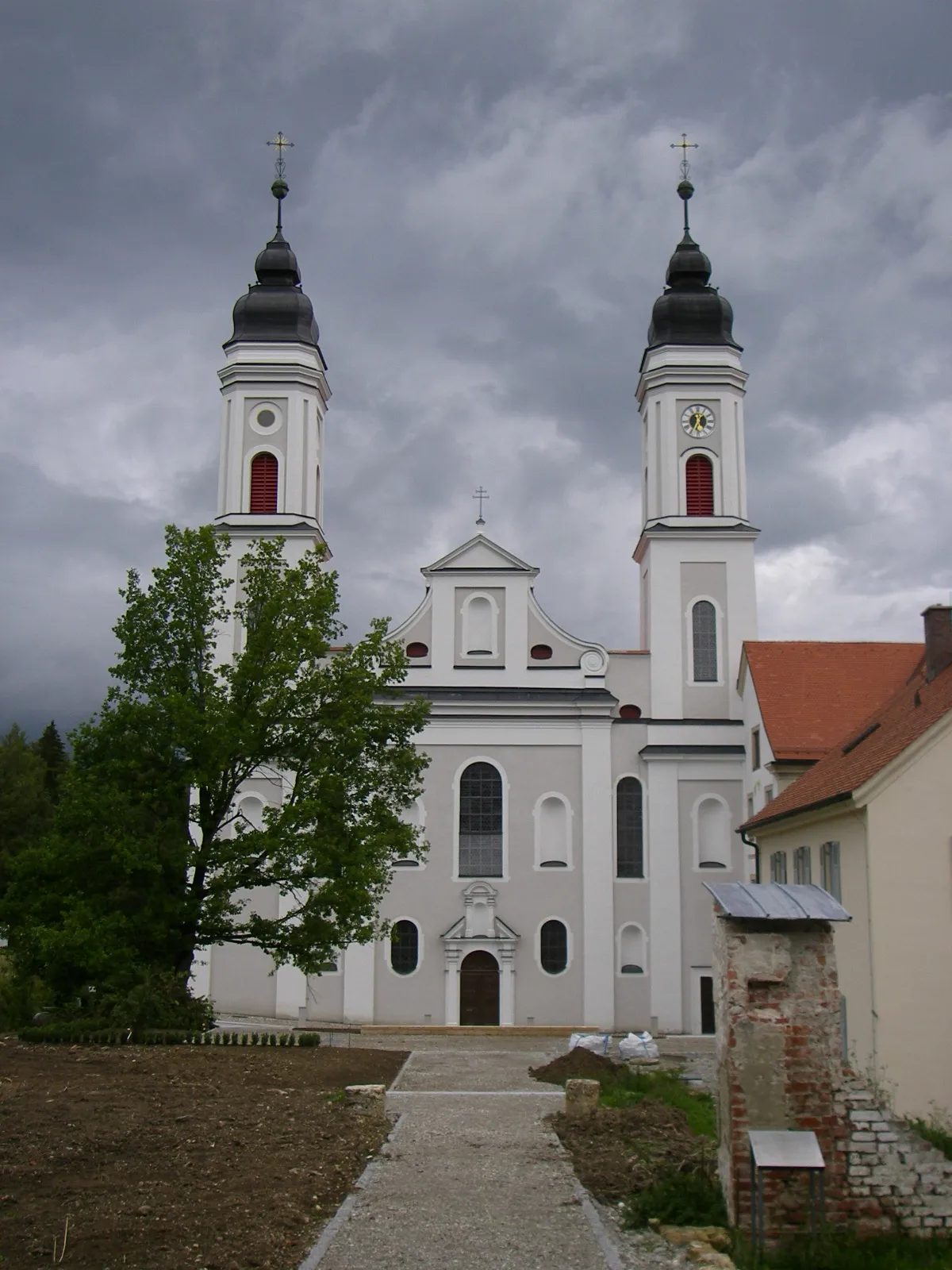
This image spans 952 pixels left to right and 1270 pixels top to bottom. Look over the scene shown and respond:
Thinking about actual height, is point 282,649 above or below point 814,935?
above

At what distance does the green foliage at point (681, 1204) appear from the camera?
10.6m

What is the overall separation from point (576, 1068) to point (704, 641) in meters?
18.2

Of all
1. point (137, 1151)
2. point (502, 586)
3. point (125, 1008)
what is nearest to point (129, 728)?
point (125, 1008)

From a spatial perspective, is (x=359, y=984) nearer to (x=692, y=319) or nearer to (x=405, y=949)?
(x=405, y=949)

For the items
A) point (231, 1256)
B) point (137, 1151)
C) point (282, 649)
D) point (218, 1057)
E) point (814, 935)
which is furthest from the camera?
point (282, 649)

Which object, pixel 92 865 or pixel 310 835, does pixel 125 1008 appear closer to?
pixel 92 865

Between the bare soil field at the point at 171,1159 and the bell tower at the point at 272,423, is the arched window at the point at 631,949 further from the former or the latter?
the bare soil field at the point at 171,1159

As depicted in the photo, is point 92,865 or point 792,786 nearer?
point 92,865

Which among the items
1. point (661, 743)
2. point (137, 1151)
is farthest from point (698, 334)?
point (137, 1151)

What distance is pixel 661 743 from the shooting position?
37688mm

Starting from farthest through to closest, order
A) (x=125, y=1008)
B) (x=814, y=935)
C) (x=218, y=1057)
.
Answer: (x=125, y=1008)
(x=218, y=1057)
(x=814, y=935)

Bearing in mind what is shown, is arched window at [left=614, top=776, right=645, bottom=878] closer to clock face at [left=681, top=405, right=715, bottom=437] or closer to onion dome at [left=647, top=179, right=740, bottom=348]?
clock face at [left=681, top=405, right=715, bottom=437]

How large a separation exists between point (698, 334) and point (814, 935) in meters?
32.8

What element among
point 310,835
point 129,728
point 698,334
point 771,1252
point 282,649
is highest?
point 698,334
